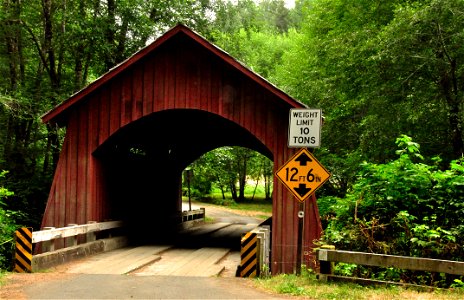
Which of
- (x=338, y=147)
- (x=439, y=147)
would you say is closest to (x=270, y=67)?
(x=338, y=147)

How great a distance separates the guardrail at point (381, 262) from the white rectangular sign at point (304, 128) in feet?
6.03

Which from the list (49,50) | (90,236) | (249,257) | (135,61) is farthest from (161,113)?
(49,50)

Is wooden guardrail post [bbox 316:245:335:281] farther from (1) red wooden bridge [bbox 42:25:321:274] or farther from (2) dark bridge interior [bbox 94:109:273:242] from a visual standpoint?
(2) dark bridge interior [bbox 94:109:273:242]

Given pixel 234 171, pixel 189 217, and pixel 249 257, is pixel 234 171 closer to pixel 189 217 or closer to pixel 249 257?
pixel 189 217

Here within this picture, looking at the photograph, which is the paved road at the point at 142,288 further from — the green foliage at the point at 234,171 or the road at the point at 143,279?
the green foliage at the point at 234,171

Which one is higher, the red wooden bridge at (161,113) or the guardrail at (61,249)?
the red wooden bridge at (161,113)

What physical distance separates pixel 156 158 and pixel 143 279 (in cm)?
936

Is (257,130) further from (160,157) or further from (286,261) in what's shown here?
(160,157)

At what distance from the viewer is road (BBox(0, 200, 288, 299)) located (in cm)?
705

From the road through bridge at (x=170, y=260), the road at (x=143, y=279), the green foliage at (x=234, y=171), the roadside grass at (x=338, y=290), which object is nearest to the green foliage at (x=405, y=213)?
the roadside grass at (x=338, y=290)

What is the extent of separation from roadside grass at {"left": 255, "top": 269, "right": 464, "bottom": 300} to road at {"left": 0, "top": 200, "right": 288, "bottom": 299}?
36 centimetres

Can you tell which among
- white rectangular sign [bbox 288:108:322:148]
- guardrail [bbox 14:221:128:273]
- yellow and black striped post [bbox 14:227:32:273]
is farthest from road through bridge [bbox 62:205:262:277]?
white rectangular sign [bbox 288:108:322:148]

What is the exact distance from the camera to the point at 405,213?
333 inches

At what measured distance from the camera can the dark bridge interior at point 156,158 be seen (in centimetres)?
1355
